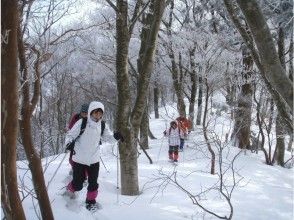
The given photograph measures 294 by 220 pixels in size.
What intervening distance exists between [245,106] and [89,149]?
35.2ft

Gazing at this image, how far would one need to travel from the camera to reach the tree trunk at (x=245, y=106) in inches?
591

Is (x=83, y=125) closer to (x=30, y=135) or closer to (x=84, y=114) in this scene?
(x=84, y=114)

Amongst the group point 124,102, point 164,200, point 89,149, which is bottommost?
point 164,200

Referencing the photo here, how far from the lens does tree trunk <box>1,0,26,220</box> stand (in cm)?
258

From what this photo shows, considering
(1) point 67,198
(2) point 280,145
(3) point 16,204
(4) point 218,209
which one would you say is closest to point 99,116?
(1) point 67,198

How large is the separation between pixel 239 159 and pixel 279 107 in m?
9.60

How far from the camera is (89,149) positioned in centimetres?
548

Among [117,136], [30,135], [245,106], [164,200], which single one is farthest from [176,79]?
[30,135]

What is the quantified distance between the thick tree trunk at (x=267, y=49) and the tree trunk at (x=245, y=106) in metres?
12.8

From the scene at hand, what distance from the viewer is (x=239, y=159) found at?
1246 centimetres

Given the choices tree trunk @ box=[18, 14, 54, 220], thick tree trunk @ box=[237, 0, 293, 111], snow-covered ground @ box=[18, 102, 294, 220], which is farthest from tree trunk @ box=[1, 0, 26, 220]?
snow-covered ground @ box=[18, 102, 294, 220]

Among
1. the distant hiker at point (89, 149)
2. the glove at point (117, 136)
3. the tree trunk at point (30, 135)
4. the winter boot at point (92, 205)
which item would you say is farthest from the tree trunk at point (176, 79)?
the tree trunk at point (30, 135)

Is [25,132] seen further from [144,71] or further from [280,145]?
[280,145]

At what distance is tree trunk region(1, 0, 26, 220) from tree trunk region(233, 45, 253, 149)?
1266cm
